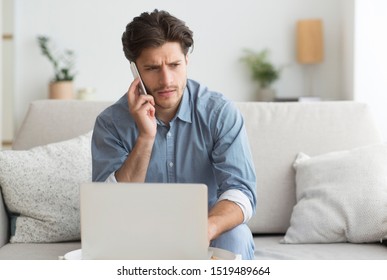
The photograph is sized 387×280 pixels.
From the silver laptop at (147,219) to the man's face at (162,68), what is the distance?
533mm

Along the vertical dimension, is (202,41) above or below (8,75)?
above

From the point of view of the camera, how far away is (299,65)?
4.37 meters

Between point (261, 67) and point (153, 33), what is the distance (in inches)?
103

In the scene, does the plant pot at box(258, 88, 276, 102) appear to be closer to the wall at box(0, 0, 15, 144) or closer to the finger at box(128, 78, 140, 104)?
the wall at box(0, 0, 15, 144)

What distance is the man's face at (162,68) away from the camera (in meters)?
1.72

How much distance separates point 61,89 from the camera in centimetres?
421

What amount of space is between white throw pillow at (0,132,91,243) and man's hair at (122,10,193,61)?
51 centimetres

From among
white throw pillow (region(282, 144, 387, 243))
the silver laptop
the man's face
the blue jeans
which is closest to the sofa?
white throw pillow (region(282, 144, 387, 243))

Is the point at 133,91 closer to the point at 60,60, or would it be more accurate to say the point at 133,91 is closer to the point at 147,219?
the point at 147,219

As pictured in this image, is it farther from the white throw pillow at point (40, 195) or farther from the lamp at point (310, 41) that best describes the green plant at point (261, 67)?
the white throw pillow at point (40, 195)

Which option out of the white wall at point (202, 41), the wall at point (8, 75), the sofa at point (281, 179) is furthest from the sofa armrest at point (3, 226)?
the wall at point (8, 75)

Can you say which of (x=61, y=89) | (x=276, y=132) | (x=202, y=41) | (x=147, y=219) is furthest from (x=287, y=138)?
(x=61, y=89)

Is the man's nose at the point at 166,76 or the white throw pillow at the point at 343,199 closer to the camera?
the man's nose at the point at 166,76
